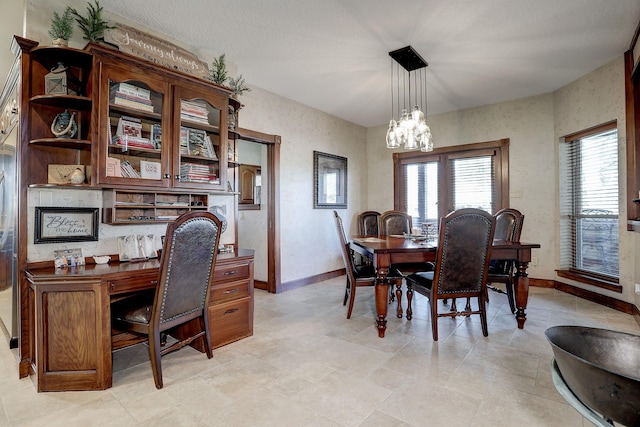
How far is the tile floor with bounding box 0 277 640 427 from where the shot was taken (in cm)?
163

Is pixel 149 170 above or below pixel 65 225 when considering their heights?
above

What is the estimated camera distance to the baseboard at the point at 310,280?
4.29 metres

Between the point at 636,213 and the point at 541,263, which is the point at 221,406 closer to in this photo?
the point at 636,213

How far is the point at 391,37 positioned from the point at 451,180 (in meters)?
2.86

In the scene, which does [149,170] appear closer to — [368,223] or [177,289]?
[177,289]

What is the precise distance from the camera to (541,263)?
14.2 feet

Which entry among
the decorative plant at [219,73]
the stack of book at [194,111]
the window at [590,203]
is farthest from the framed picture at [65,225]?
the window at [590,203]

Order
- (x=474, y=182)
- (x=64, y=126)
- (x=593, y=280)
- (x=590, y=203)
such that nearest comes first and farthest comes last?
1. (x=64, y=126)
2. (x=593, y=280)
3. (x=590, y=203)
4. (x=474, y=182)

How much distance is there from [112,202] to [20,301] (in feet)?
2.69

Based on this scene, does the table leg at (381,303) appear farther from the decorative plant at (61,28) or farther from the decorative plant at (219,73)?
the decorative plant at (61,28)

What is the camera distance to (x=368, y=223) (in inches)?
183

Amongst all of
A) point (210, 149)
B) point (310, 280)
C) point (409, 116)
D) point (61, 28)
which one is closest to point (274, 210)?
point (310, 280)

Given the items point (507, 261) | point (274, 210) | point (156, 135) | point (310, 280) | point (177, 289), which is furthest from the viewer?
point (310, 280)

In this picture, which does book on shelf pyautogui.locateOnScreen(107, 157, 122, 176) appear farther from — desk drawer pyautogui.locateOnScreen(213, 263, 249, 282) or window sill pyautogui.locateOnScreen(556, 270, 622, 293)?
window sill pyautogui.locateOnScreen(556, 270, 622, 293)
